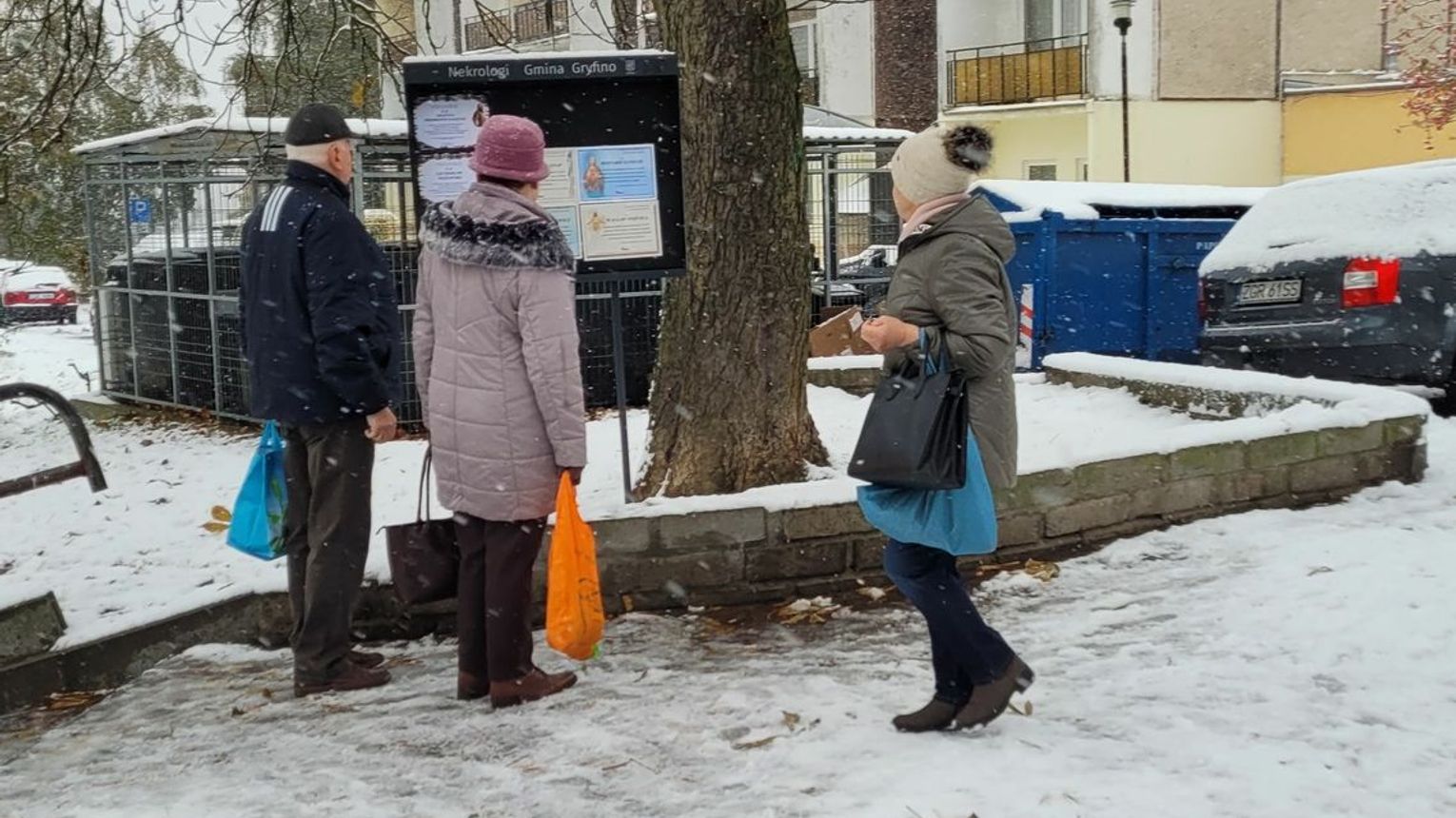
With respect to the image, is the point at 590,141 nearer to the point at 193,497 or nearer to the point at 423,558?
the point at 423,558

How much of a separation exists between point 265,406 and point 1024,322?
882cm

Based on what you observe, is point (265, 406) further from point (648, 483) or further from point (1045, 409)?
point (1045, 409)

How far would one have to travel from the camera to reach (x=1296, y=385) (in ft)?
24.6

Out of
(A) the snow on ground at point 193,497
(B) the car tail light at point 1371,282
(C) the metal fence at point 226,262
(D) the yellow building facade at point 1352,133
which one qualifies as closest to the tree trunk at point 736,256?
(A) the snow on ground at point 193,497

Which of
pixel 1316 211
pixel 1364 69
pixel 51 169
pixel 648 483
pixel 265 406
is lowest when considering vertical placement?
pixel 648 483

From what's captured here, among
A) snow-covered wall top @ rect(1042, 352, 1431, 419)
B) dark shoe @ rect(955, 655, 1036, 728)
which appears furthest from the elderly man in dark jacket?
snow-covered wall top @ rect(1042, 352, 1431, 419)

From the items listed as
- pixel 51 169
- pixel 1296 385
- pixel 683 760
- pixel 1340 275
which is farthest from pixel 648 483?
pixel 51 169

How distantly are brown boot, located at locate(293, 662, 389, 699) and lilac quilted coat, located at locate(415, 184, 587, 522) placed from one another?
771 mm

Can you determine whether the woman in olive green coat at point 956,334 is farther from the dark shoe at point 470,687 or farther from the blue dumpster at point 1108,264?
the blue dumpster at point 1108,264

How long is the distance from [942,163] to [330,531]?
236 cm

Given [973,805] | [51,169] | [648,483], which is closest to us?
[973,805]

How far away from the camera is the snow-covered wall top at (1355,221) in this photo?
863 cm

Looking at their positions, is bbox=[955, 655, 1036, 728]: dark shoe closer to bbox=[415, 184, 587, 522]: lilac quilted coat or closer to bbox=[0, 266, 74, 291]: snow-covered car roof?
bbox=[415, 184, 587, 522]: lilac quilted coat

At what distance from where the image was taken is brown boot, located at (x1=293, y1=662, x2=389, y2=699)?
466cm
